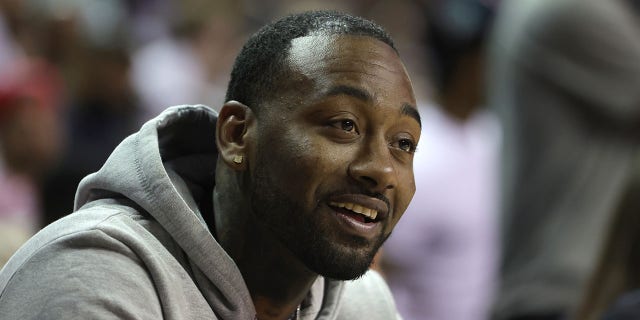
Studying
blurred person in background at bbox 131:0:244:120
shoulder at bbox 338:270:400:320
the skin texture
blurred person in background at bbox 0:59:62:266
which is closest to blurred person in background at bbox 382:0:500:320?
blurred person in background at bbox 0:59:62:266

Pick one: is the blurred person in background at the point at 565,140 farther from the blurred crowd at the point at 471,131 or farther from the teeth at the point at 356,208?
the teeth at the point at 356,208

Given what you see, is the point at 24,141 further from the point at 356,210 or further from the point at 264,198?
the point at 356,210

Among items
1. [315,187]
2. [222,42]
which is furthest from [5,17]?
[315,187]

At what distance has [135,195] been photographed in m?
2.67

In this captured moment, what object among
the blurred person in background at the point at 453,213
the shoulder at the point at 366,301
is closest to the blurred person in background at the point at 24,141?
the blurred person in background at the point at 453,213

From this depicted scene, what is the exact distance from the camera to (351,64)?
2.66m

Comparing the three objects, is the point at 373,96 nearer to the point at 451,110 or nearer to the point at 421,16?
the point at 451,110

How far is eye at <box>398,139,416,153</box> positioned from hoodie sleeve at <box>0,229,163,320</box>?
0.59 metres

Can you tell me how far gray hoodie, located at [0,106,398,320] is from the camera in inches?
95.0

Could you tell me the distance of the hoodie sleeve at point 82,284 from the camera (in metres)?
2.38

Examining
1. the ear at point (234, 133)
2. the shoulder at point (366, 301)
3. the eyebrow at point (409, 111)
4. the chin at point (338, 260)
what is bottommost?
the shoulder at point (366, 301)

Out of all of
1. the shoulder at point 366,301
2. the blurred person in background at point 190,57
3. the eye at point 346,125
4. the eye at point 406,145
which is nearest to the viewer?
the eye at point 346,125

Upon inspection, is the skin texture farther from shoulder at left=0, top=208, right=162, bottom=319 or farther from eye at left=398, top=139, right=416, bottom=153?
shoulder at left=0, top=208, right=162, bottom=319

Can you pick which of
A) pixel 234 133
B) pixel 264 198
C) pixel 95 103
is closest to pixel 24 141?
pixel 95 103
